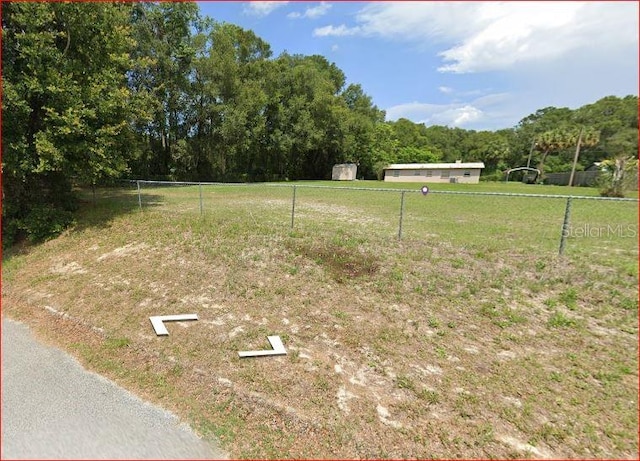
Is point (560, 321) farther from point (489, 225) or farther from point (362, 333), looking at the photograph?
point (489, 225)

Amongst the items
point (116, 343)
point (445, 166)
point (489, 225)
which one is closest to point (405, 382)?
point (116, 343)

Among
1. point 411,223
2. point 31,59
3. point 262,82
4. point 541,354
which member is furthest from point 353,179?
point 541,354

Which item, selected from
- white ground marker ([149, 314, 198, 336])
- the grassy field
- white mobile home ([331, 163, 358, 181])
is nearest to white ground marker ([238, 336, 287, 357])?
the grassy field

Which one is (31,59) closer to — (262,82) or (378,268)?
(378,268)

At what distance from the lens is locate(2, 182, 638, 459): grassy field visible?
2.61 meters

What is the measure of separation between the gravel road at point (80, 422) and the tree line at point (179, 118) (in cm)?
615

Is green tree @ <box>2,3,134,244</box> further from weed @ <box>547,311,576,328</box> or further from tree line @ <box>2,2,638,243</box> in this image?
weed @ <box>547,311,576,328</box>

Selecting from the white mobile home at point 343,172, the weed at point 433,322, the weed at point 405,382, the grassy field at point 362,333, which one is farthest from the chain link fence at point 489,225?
the white mobile home at point 343,172

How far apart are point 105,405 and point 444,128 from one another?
9791 centimetres

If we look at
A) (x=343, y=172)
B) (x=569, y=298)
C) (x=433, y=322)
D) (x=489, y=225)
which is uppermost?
(x=343, y=172)

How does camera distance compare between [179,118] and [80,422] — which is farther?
[179,118]

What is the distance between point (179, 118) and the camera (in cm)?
2930

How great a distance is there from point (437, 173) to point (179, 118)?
33.2 meters

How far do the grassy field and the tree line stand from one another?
2352 mm
